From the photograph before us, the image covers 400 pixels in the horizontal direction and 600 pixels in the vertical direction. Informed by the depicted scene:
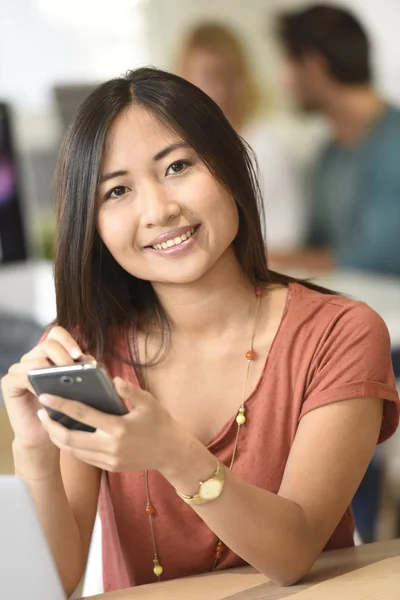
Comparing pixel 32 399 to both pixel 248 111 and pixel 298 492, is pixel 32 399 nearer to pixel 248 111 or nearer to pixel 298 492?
pixel 298 492

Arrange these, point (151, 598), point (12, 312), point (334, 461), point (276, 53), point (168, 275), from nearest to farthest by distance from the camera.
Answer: point (151, 598) < point (334, 461) < point (168, 275) < point (12, 312) < point (276, 53)

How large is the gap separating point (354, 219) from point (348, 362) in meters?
2.65

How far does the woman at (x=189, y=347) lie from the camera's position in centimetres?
121

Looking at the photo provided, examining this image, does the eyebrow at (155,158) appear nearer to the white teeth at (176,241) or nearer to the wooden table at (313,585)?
the white teeth at (176,241)

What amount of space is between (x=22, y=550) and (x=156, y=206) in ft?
1.67

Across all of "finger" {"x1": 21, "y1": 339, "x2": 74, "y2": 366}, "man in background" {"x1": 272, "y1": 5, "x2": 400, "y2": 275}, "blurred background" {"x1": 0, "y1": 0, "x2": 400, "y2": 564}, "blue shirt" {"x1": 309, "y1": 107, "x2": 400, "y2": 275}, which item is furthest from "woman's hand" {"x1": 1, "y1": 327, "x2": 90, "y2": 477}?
"blue shirt" {"x1": 309, "y1": 107, "x2": 400, "y2": 275}

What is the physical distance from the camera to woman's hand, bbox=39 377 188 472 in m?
0.95

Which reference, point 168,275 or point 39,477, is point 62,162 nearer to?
point 168,275

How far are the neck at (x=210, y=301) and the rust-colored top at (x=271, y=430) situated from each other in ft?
0.25

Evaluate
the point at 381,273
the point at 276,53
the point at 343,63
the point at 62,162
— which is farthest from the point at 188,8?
the point at 62,162

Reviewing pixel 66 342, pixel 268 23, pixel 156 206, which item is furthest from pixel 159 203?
pixel 268 23

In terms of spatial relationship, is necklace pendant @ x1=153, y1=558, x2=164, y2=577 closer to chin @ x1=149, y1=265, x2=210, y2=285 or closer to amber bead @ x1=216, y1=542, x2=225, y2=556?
amber bead @ x1=216, y1=542, x2=225, y2=556

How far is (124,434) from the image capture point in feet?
3.14

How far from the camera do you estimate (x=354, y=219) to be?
3852 millimetres
